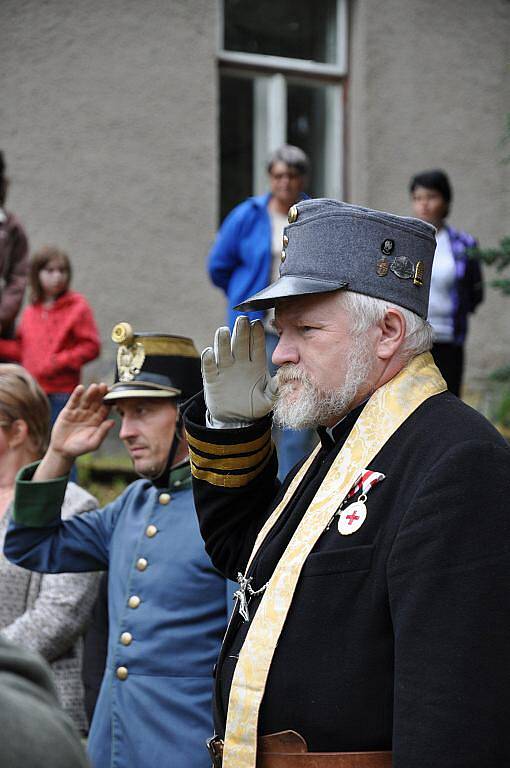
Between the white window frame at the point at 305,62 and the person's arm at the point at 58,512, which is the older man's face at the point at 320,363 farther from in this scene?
the white window frame at the point at 305,62

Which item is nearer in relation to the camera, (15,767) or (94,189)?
(15,767)

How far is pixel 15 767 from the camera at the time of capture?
38.0 inches

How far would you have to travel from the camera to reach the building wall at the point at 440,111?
844 cm

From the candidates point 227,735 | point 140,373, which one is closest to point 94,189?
point 140,373

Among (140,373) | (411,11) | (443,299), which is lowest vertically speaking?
(443,299)

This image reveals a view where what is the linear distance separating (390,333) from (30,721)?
1.66 metres

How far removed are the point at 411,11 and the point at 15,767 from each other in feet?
27.2

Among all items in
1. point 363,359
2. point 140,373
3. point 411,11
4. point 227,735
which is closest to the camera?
point 227,735

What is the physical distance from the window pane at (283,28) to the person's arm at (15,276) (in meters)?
2.62

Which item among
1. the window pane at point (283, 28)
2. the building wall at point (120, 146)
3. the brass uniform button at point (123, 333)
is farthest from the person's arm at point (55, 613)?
the window pane at point (283, 28)

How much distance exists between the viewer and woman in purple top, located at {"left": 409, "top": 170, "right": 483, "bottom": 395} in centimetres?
632

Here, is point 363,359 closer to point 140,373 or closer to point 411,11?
point 140,373

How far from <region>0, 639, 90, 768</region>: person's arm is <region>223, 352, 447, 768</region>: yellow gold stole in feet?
4.15

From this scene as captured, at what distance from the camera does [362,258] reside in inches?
99.0
